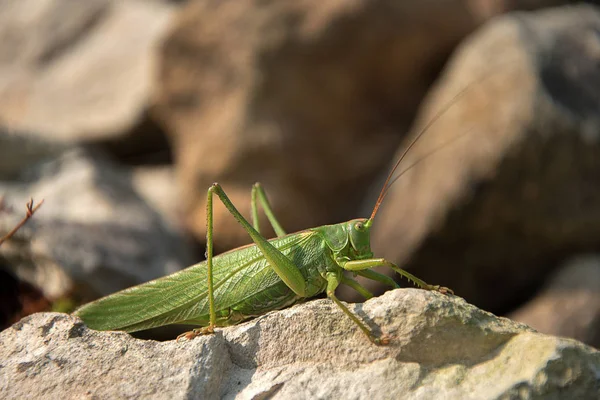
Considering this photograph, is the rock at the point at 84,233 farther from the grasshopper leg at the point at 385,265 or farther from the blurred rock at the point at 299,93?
the grasshopper leg at the point at 385,265

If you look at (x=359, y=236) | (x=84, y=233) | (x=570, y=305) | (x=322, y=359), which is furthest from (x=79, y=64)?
(x=322, y=359)

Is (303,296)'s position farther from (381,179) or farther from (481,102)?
(381,179)

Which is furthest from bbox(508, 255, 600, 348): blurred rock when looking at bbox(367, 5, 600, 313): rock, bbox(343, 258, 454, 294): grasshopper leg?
bbox(343, 258, 454, 294): grasshopper leg

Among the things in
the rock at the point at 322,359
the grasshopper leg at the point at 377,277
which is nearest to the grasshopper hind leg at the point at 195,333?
the rock at the point at 322,359

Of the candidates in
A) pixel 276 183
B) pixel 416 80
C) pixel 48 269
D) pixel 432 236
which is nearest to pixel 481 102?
pixel 432 236

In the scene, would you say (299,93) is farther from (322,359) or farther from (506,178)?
(322,359)

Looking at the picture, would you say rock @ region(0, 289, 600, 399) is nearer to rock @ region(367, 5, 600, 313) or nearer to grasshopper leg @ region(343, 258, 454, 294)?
grasshopper leg @ region(343, 258, 454, 294)
